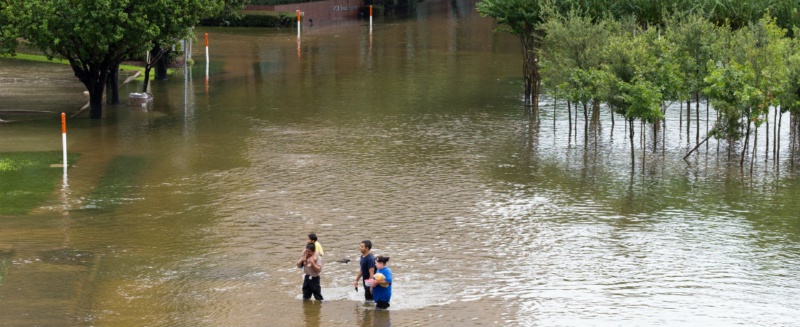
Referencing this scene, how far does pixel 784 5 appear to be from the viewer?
46.1 metres

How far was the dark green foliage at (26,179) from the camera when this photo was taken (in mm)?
31625

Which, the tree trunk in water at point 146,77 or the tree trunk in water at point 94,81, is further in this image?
the tree trunk in water at point 146,77

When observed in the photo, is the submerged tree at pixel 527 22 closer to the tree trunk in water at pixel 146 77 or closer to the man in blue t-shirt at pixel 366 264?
the tree trunk in water at pixel 146 77

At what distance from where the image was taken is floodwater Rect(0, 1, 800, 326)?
76.2ft

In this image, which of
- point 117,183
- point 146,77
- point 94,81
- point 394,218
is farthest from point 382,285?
point 146,77

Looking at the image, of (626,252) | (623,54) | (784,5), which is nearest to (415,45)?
(784,5)

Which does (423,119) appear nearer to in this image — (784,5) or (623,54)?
(623,54)

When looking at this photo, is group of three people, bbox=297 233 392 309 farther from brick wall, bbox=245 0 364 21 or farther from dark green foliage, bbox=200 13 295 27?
brick wall, bbox=245 0 364 21

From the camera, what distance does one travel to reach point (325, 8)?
9312cm

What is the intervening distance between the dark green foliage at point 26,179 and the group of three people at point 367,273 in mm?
11340

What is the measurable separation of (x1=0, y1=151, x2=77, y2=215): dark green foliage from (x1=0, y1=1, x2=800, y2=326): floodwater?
1.73 feet

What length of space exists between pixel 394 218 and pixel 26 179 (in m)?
12.1

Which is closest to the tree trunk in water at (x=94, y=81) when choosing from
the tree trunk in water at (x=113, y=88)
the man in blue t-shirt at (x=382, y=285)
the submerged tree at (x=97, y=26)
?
the submerged tree at (x=97, y=26)

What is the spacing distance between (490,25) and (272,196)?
60.3 meters
